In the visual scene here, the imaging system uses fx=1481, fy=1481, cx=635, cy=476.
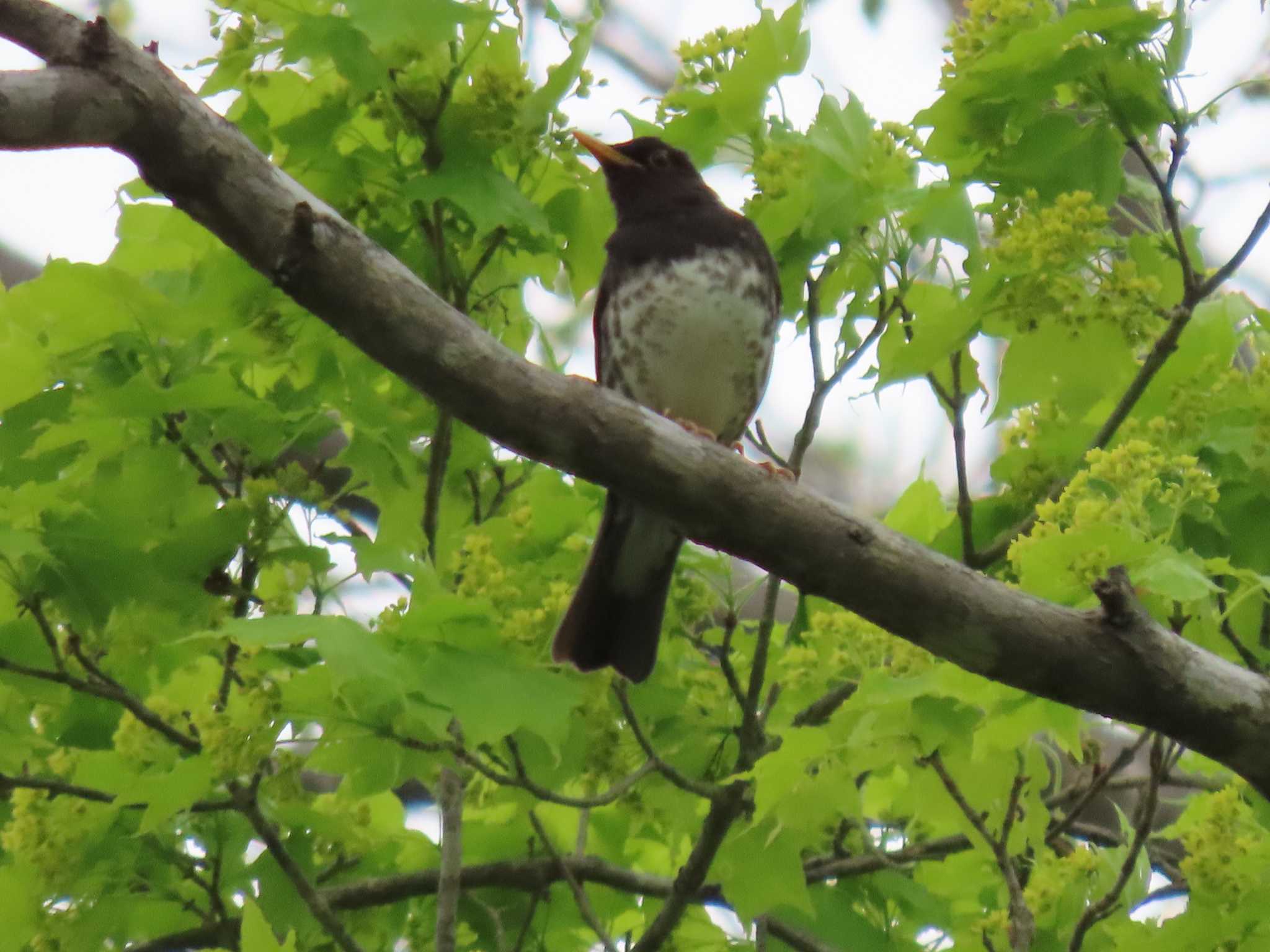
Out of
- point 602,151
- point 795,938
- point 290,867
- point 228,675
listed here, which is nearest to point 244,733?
point 228,675

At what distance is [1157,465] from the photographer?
93.9 inches

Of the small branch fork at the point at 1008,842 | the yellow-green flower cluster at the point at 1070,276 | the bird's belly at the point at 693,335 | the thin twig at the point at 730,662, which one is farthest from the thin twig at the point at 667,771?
the bird's belly at the point at 693,335

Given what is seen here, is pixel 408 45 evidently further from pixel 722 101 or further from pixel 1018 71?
pixel 1018 71

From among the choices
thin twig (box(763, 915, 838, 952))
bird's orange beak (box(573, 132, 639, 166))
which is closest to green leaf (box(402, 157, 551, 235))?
bird's orange beak (box(573, 132, 639, 166))

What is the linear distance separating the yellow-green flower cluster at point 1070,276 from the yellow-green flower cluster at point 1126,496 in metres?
0.39

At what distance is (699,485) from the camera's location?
2387 millimetres

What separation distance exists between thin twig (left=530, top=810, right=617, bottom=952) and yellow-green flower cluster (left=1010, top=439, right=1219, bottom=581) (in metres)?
1.34

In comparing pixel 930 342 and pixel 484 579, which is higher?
pixel 930 342

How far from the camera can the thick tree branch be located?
7.66 feet

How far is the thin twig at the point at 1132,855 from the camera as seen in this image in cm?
268

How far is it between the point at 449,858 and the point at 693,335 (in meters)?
1.57

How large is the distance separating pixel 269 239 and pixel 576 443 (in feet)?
1.90

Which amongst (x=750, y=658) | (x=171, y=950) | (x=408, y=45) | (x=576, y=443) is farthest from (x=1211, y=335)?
(x=171, y=950)

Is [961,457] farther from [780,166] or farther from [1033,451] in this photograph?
[780,166]
